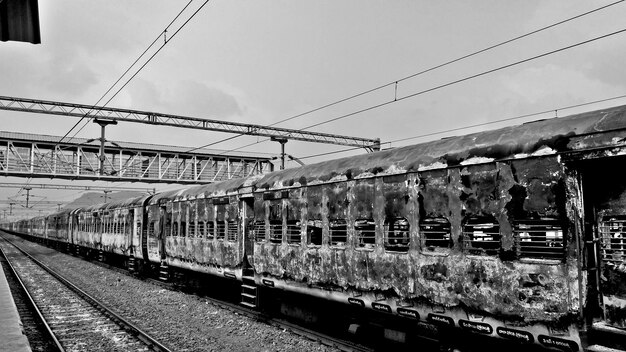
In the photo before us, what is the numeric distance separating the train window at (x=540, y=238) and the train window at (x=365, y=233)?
273 cm

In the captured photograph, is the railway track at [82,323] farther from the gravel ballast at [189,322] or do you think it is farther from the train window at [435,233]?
the train window at [435,233]

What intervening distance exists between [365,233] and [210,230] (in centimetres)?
716

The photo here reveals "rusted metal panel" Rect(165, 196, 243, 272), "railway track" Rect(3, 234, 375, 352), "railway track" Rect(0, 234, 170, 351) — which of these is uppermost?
"rusted metal panel" Rect(165, 196, 243, 272)

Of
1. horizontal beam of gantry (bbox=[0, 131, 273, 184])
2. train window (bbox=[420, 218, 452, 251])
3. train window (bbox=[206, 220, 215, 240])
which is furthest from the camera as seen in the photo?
horizontal beam of gantry (bbox=[0, 131, 273, 184])

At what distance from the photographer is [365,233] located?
830cm

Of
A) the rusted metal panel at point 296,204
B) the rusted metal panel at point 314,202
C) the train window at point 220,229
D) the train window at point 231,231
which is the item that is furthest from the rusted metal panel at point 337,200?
the train window at point 220,229

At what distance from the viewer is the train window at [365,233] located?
26.7 feet

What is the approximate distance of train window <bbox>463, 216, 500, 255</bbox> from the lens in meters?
6.16

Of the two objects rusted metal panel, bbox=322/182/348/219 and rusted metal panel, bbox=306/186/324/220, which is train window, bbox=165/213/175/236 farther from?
rusted metal panel, bbox=322/182/348/219

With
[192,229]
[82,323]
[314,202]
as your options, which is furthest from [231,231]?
[82,323]

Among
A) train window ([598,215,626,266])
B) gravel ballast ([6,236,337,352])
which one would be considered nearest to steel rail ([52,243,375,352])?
gravel ballast ([6,236,337,352])

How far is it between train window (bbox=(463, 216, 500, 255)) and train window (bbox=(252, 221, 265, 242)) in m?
5.99

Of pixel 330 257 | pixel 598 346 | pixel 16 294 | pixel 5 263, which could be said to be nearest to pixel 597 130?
pixel 598 346

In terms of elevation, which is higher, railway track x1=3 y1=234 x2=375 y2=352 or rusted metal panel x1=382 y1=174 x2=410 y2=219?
rusted metal panel x1=382 y1=174 x2=410 y2=219
